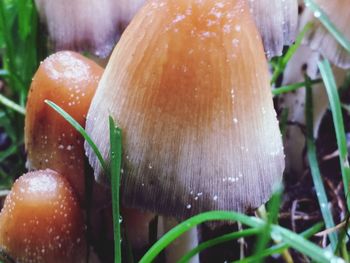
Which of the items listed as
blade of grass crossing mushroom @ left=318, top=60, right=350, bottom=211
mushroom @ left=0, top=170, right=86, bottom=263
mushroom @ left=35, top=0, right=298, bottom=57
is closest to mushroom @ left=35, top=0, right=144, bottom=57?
mushroom @ left=35, top=0, right=298, bottom=57

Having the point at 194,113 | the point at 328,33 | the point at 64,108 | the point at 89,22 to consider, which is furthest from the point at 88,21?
the point at 328,33

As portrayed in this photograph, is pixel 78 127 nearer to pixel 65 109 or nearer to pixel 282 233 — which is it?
pixel 65 109

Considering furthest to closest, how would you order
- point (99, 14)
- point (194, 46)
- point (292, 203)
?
point (292, 203), point (99, 14), point (194, 46)

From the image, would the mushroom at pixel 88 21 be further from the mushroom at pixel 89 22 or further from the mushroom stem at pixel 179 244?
the mushroom stem at pixel 179 244

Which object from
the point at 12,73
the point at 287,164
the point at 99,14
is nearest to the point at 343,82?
the point at 287,164

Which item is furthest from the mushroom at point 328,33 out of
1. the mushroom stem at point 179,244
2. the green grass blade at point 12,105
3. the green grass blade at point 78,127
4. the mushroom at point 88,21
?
the green grass blade at point 12,105

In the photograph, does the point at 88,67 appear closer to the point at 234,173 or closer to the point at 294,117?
the point at 234,173
